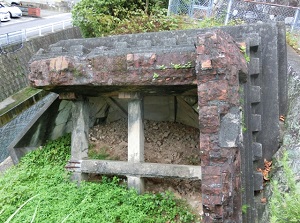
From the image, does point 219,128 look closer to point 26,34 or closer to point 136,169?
point 136,169

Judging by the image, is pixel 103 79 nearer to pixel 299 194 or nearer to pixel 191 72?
pixel 191 72

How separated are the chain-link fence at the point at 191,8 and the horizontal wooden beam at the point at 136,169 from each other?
19.3ft

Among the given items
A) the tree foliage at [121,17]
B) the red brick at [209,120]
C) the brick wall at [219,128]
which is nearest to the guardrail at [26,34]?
the tree foliage at [121,17]

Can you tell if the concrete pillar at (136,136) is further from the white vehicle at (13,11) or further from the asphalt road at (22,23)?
the white vehicle at (13,11)

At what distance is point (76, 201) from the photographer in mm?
4148

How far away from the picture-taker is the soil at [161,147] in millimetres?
4488

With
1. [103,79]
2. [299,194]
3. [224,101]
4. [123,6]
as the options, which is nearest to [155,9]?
[123,6]

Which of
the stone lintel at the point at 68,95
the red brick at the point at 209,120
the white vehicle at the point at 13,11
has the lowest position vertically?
the stone lintel at the point at 68,95

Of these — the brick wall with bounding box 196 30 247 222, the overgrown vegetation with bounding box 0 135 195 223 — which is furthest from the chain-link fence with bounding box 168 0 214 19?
the brick wall with bounding box 196 30 247 222

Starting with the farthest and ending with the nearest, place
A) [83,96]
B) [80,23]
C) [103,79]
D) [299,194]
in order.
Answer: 1. [80,23]
2. [83,96]
3. [103,79]
4. [299,194]

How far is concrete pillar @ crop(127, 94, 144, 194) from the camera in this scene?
14.3 ft

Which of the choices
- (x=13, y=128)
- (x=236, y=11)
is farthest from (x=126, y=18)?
(x=13, y=128)

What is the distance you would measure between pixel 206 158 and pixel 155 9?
7040mm

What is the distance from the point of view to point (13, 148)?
568 centimetres
